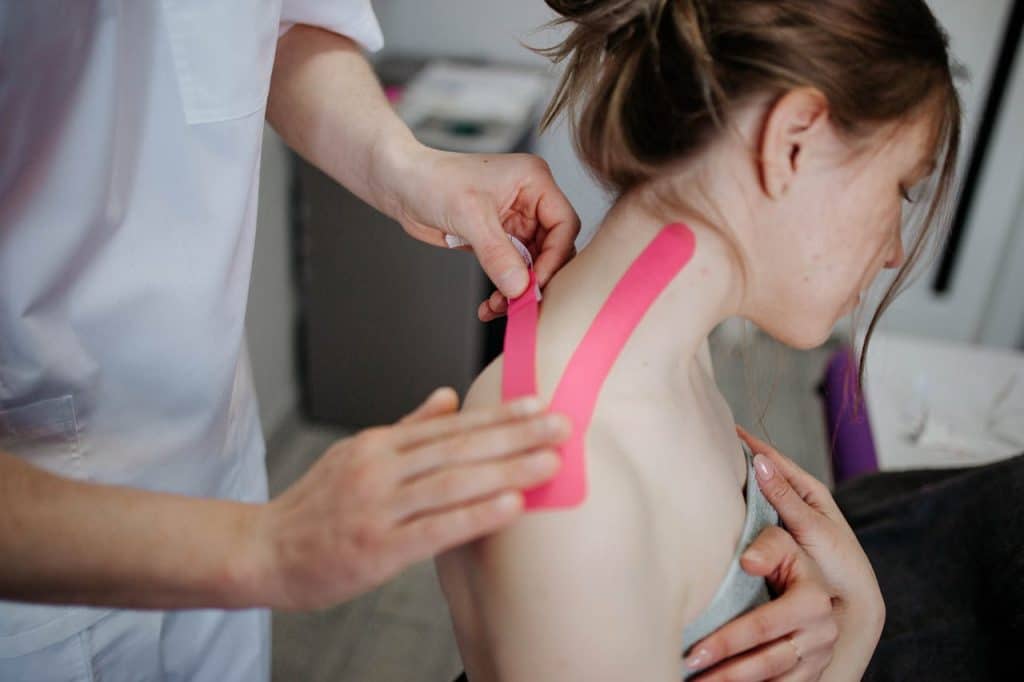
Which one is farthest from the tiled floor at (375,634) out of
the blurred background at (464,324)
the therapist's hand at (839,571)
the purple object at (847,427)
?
the therapist's hand at (839,571)

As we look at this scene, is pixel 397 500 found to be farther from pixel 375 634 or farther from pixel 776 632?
pixel 375 634

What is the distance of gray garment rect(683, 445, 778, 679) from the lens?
77cm

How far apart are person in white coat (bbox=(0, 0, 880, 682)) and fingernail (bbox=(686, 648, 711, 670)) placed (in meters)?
0.01

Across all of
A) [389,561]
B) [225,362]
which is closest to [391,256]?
[225,362]

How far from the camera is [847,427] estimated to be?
1.56m

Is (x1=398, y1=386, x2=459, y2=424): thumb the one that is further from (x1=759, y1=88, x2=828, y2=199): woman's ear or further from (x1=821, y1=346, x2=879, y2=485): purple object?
(x1=821, y1=346, x2=879, y2=485): purple object

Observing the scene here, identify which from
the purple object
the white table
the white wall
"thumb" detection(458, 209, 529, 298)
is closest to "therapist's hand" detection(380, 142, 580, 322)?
"thumb" detection(458, 209, 529, 298)

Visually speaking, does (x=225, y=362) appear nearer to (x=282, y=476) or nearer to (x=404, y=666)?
(x=404, y=666)

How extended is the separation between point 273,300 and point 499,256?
143 cm

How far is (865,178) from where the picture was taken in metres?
0.75

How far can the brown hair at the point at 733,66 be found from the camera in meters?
0.69

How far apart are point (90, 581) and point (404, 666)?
131cm

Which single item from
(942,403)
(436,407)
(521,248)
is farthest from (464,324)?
(436,407)

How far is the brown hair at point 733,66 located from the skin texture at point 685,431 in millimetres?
19
